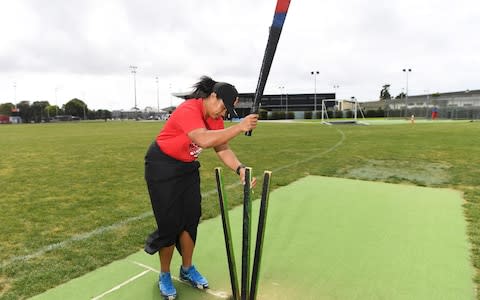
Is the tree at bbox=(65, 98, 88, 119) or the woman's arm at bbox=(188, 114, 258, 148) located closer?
the woman's arm at bbox=(188, 114, 258, 148)

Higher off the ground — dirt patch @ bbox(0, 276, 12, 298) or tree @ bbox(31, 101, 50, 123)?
tree @ bbox(31, 101, 50, 123)

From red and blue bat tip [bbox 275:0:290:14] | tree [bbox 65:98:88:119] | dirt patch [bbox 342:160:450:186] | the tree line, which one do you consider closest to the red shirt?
red and blue bat tip [bbox 275:0:290:14]

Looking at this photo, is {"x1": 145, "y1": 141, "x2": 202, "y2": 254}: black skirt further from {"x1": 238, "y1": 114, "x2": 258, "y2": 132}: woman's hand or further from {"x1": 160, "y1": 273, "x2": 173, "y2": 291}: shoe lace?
{"x1": 238, "y1": 114, "x2": 258, "y2": 132}: woman's hand

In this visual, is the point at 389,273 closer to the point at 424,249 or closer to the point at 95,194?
the point at 424,249

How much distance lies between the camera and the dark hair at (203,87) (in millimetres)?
2811

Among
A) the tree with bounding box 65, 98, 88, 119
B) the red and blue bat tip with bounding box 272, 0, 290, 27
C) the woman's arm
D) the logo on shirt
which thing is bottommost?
the logo on shirt

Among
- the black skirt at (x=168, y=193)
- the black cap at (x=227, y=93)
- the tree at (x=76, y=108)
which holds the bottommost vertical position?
the black skirt at (x=168, y=193)

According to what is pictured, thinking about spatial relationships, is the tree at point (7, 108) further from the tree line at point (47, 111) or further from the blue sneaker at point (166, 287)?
the blue sneaker at point (166, 287)

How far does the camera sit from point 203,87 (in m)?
2.82

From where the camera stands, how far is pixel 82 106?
371 feet

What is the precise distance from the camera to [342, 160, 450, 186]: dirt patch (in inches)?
316

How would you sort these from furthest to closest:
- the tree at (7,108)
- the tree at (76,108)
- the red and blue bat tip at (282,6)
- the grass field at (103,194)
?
the tree at (76,108) → the tree at (7,108) → the grass field at (103,194) → the red and blue bat tip at (282,6)

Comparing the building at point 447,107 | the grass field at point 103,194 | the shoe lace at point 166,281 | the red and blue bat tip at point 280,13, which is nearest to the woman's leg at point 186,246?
the shoe lace at point 166,281

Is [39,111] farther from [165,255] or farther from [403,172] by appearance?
[165,255]
